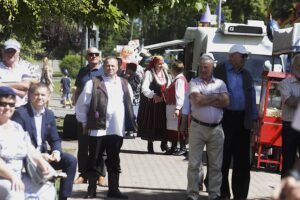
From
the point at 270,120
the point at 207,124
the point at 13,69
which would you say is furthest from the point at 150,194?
the point at 270,120

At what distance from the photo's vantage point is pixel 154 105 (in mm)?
15820

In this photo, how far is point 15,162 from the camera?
6.92m

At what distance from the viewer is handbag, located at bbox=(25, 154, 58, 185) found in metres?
6.93

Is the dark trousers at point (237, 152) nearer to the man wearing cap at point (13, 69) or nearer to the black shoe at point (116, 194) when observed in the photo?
the black shoe at point (116, 194)

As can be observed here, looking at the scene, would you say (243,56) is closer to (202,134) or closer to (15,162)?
(202,134)

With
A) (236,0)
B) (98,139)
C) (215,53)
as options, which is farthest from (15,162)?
(236,0)

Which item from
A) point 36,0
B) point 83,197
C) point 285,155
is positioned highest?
point 36,0

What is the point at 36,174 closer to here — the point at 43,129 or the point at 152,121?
the point at 43,129

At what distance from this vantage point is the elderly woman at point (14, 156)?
6629 millimetres

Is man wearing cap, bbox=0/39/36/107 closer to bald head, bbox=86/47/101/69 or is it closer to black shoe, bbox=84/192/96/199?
black shoe, bbox=84/192/96/199

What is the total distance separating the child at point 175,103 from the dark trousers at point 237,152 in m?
4.13

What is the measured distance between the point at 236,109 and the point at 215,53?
9450mm

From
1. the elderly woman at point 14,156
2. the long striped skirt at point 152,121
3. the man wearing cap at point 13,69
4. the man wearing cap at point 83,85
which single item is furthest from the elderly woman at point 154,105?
the elderly woman at point 14,156

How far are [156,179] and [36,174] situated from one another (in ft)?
17.1
